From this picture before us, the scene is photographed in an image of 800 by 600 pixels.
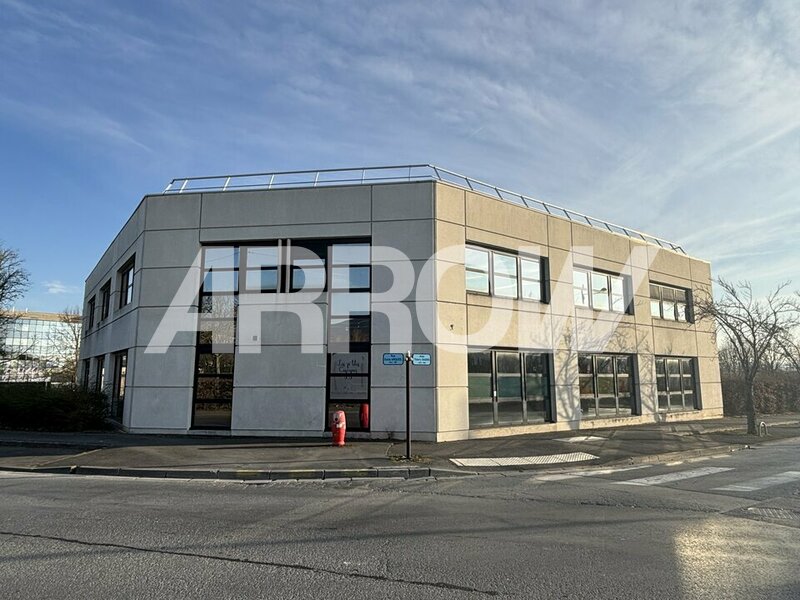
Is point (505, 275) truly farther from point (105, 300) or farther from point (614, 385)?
point (105, 300)

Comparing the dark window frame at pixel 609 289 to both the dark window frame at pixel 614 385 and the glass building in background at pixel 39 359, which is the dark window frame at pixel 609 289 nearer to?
the dark window frame at pixel 614 385

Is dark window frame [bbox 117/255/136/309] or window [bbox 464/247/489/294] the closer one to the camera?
window [bbox 464/247/489/294]

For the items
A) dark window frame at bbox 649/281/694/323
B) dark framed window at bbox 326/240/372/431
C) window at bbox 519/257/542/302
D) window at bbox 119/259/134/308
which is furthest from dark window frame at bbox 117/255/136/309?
dark window frame at bbox 649/281/694/323

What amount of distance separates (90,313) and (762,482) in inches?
1180

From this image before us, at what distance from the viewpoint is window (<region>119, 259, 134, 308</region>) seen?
20.3 metres

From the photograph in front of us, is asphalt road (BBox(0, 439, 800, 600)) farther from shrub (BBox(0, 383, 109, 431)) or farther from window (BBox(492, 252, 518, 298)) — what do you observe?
shrub (BBox(0, 383, 109, 431))

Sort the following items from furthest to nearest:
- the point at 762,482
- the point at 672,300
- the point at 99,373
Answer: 1. the point at 672,300
2. the point at 99,373
3. the point at 762,482

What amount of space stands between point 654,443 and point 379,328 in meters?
8.28

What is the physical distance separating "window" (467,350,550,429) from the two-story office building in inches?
2.0

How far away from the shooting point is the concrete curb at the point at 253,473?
34.3ft

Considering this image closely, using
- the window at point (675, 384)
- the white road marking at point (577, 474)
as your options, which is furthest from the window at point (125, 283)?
the window at point (675, 384)

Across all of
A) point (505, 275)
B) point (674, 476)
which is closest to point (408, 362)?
point (674, 476)

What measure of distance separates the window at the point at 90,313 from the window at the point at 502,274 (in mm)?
20216

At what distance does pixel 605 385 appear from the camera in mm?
20250
